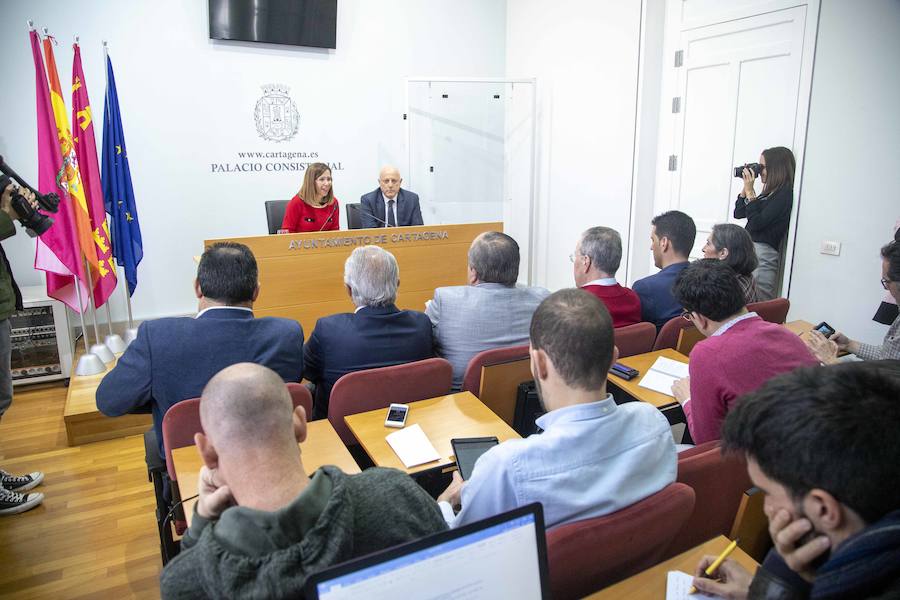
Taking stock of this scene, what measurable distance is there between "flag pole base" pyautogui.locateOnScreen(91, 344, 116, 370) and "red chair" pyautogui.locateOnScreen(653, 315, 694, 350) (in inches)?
147

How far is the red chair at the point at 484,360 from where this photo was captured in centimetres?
239

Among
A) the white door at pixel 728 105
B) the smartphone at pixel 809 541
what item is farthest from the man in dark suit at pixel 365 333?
the white door at pixel 728 105

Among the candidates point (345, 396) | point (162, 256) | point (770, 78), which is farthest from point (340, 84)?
point (345, 396)

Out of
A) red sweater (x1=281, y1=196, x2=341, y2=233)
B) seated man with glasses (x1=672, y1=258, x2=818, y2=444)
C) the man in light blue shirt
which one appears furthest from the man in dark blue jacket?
red sweater (x1=281, y1=196, x2=341, y2=233)

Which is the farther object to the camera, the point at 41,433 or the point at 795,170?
the point at 795,170

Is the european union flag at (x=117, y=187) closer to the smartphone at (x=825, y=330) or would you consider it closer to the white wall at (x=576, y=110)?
the white wall at (x=576, y=110)

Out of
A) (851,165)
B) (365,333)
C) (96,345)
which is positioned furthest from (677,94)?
(96,345)

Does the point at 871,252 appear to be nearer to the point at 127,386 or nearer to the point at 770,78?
the point at 770,78

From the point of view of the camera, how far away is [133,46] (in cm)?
495

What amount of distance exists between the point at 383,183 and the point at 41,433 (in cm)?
301

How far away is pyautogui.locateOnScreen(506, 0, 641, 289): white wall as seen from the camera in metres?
5.14

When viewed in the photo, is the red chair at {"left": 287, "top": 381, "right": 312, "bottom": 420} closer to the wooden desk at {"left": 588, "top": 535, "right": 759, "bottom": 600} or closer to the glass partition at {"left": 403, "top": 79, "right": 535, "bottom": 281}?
the wooden desk at {"left": 588, "top": 535, "right": 759, "bottom": 600}

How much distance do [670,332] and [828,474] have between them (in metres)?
2.19

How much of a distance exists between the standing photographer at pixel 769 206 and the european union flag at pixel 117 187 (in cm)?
442
